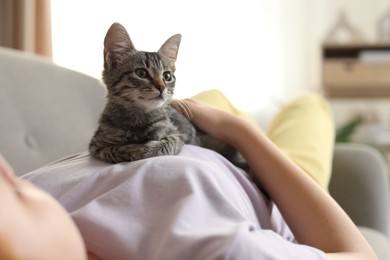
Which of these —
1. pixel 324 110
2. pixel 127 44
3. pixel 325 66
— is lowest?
pixel 325 66

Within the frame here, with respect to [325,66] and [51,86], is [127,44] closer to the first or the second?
[51,86]

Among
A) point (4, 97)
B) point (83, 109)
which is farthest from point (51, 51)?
point (4, 97)

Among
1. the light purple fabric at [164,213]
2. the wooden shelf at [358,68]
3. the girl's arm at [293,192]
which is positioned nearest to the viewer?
the light purple fabric at [164,213]

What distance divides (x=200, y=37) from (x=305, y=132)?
149 centimetres

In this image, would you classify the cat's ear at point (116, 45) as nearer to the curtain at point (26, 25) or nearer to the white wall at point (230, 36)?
the white wall at point (230, 36)

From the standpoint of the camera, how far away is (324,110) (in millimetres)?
1507

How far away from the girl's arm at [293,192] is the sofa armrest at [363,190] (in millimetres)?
602

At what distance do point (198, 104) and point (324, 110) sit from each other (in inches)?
27.5

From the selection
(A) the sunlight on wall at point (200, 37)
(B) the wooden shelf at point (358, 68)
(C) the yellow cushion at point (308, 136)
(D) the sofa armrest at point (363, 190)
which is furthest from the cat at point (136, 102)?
(B) the wooden shelf at point (358, 68)

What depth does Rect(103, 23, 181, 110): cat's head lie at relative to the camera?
0.79m

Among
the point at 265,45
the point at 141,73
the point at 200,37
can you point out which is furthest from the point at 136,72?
the point at 265,45

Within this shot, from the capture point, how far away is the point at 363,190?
1393 mm

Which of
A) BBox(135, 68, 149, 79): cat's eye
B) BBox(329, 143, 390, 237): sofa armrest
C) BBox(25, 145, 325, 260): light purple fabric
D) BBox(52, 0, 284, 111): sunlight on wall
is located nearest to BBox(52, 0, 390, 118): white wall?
BBox(52, 0, 284, 111): sunlight on wall

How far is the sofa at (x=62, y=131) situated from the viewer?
3.63 ft
